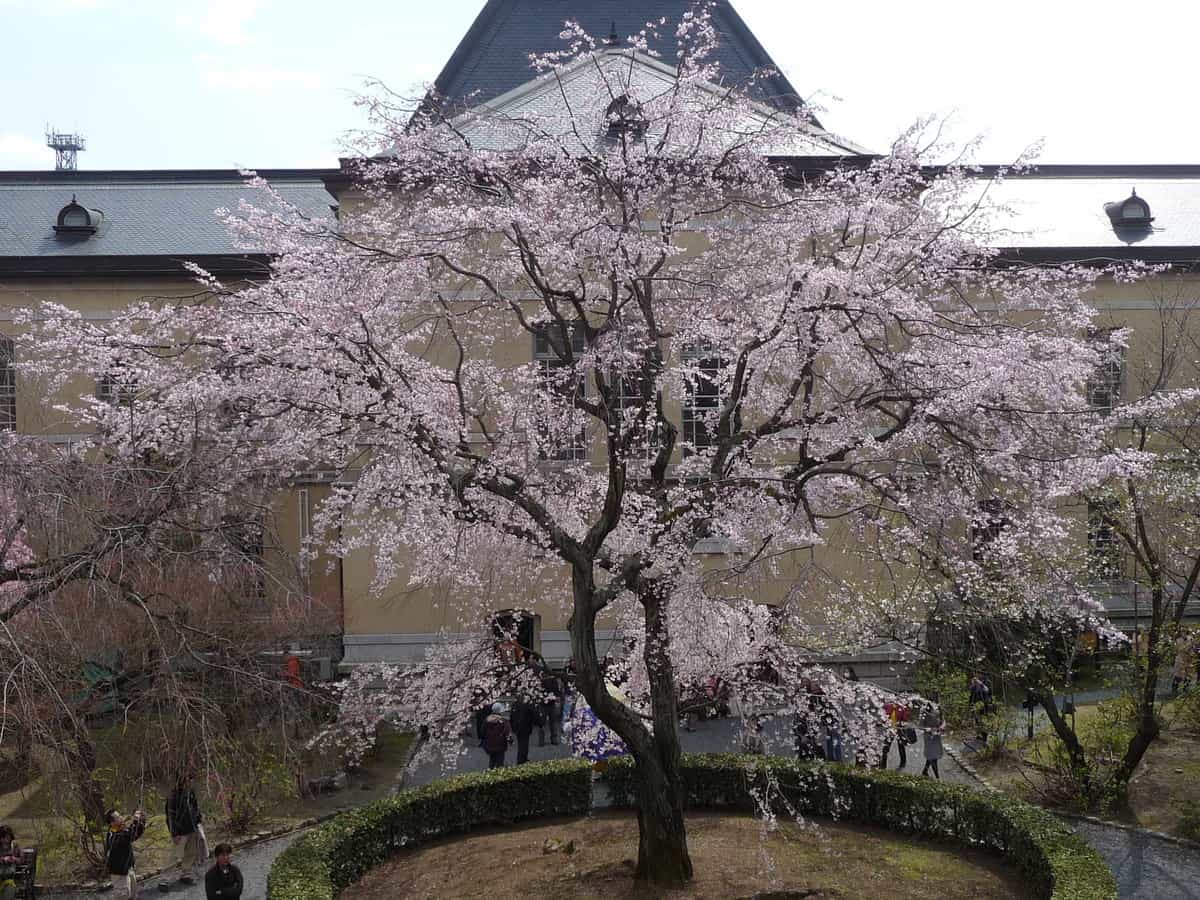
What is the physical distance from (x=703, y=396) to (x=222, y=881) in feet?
23.3

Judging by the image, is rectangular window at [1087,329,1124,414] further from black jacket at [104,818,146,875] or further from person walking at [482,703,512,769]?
black jacket at [104,818,146,875]

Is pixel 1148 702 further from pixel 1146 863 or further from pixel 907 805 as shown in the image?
pixel 907 805

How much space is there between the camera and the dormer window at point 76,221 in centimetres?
2422

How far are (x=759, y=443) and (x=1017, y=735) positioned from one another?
852 cm

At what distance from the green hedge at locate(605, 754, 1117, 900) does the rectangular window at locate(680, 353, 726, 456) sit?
138 inches

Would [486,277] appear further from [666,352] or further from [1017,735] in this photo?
[1017,735]

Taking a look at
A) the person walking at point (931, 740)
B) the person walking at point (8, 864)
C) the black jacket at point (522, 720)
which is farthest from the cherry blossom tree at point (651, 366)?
the black jacket at point (522, 720)

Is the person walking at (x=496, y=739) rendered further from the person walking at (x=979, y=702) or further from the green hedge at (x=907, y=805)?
the person walking at (x=979, y=702)

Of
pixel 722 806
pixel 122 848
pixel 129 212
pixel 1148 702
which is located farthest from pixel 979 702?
pixel 129 212

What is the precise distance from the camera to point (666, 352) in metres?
12.3

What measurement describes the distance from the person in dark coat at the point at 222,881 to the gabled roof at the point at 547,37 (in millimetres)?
18118

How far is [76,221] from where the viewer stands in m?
24.5

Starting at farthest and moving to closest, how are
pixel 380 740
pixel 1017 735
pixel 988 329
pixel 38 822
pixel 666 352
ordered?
pixel 380 740 → pixel 1017 735 → pixel 38 822 → pixel 666 352 → pixel 988 329

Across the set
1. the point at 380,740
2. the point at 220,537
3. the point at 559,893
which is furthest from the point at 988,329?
the point at 380,740
